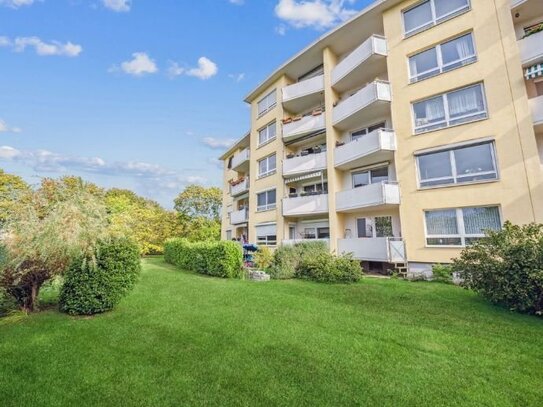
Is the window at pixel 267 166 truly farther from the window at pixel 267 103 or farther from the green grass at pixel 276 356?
the green grass at pixel 276 356

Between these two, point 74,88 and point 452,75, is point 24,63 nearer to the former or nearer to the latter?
point 74,88

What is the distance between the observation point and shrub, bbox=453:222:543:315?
8.55 meters

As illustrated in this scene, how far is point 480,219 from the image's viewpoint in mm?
14891

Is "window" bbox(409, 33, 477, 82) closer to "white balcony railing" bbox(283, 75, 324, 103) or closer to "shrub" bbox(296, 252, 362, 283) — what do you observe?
"white balcony railing" bbox(283, 75, 324, 103)

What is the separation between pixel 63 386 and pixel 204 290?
7.85 m

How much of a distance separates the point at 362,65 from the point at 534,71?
9.84 metres

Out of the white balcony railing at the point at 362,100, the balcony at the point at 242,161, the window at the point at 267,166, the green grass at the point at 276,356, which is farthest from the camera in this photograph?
the balcony at the point at 242,161

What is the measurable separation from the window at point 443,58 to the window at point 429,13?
1599mm

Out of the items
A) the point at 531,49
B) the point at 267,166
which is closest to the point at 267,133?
the point at 267,166

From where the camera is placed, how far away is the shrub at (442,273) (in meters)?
14.4

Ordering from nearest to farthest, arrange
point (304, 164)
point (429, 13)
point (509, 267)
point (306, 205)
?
point (509, 267) < point (429, 13) < point (306, 205) < point (304, 164)

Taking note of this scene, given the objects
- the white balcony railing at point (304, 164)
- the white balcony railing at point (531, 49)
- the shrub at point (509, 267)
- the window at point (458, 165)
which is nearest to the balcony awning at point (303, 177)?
the white balcony railing at point (304, 164)

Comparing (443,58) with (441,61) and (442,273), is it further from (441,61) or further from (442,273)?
(442,273)

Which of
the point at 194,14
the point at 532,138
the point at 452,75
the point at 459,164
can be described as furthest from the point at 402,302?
the point at 194,14
